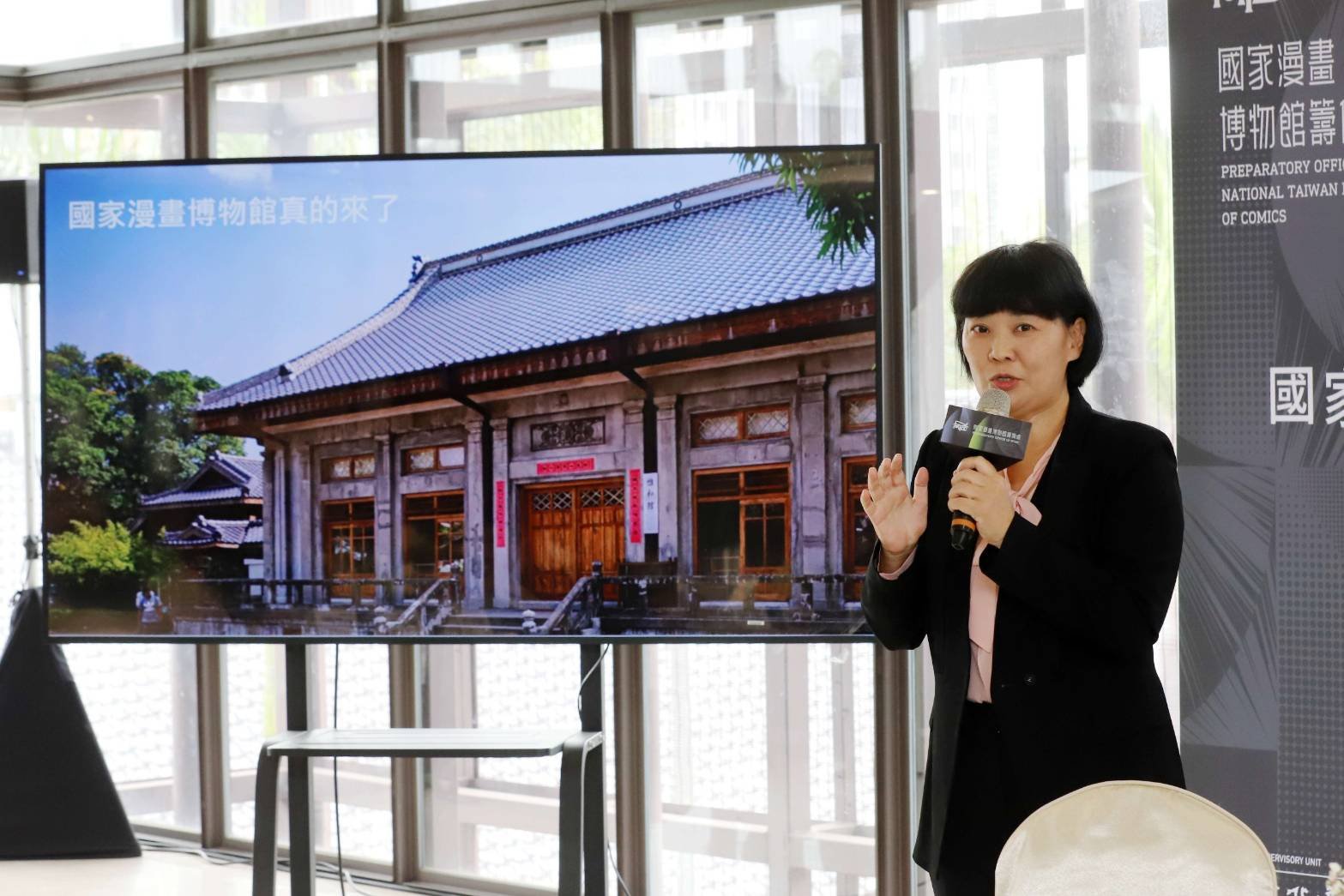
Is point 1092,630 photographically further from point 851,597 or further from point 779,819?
point 779,819

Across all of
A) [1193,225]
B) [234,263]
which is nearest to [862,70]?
[1193,225]

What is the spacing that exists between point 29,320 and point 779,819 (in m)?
3.26

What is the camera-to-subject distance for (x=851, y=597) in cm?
311

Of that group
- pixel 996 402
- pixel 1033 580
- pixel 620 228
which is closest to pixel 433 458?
pixel 620 228

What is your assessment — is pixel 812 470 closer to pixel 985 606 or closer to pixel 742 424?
pixel 742 424

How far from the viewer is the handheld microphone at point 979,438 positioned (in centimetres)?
191

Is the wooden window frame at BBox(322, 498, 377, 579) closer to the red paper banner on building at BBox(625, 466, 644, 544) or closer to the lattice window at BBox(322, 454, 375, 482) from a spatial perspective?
the lattice window at BBox(322, 454, 375, 482)

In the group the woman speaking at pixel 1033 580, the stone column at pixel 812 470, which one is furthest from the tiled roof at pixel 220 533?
the woman speaking at pixel 1033 580

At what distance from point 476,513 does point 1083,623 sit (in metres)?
1.74

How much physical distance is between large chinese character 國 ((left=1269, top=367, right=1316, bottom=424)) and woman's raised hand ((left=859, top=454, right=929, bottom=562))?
1.48 meters

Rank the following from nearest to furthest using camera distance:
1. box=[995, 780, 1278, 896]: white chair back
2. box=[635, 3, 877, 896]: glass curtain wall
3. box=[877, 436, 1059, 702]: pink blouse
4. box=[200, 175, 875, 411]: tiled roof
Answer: box=[995, 780, 1278, 896]: white chair back
box=[877, 436, 1059, 702]: pink blouse
box=[200, 175, 875, 411]: tiled roof
box=[635, 3, 877, 896]: glass curtain wall

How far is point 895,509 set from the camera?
201cm

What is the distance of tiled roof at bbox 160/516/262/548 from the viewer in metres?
3.28

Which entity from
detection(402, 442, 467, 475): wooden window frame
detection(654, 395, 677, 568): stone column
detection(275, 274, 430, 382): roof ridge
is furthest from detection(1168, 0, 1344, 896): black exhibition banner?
detection(275, 274, 430, 382): roof ridge
